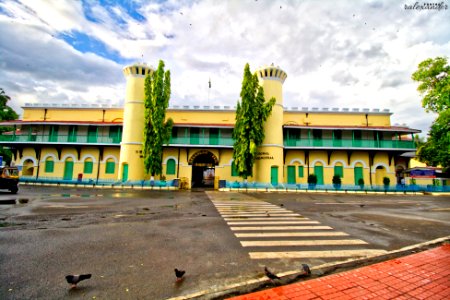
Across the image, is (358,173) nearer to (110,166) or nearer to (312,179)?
(312,179)

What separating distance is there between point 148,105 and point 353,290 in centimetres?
2456

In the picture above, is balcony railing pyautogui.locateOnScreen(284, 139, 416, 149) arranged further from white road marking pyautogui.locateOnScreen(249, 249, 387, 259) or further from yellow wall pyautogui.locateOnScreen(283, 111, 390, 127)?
white road marking pyautogui.locateOnScreen(249, 249, 387, 259)

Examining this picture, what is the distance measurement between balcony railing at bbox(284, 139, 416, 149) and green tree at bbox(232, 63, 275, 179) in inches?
183

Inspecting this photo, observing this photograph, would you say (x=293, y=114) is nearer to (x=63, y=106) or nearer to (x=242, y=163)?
(x=242, y=163)

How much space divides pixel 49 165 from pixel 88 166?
4531mm

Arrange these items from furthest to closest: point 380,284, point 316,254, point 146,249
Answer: point 146,249, point 316,254, point 380,284

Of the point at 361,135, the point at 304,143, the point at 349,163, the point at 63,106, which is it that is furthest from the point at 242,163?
the point at 63,106

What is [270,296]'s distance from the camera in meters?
3.21

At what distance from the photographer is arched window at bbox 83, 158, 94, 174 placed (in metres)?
26.7

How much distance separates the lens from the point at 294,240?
6.00 meters

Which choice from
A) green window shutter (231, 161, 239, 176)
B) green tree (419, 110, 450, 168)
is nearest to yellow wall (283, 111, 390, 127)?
green tree (419, 110, 450, 168)

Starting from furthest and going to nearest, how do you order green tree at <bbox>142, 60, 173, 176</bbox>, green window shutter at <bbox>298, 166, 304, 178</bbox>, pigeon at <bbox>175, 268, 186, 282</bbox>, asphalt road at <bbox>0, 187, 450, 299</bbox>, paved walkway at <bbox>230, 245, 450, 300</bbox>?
1. green window shutter at <bbox>298, 166, 304, 178</bbox>
2. green tree at <bbox>142, 60, 173, 176</bbox>
3. pigeon at <bbox>175, 268, 186, 282</bbox>
4. asphalt road at <bbox>0, 187, 450, 299</bbox>
5. paved walkway at <bbox>230, 245, 450, 300</bbox>

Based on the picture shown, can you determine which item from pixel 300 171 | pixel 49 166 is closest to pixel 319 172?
pixel 300 171

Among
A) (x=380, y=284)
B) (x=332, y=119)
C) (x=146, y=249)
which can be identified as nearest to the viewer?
(x=380, y=284)
